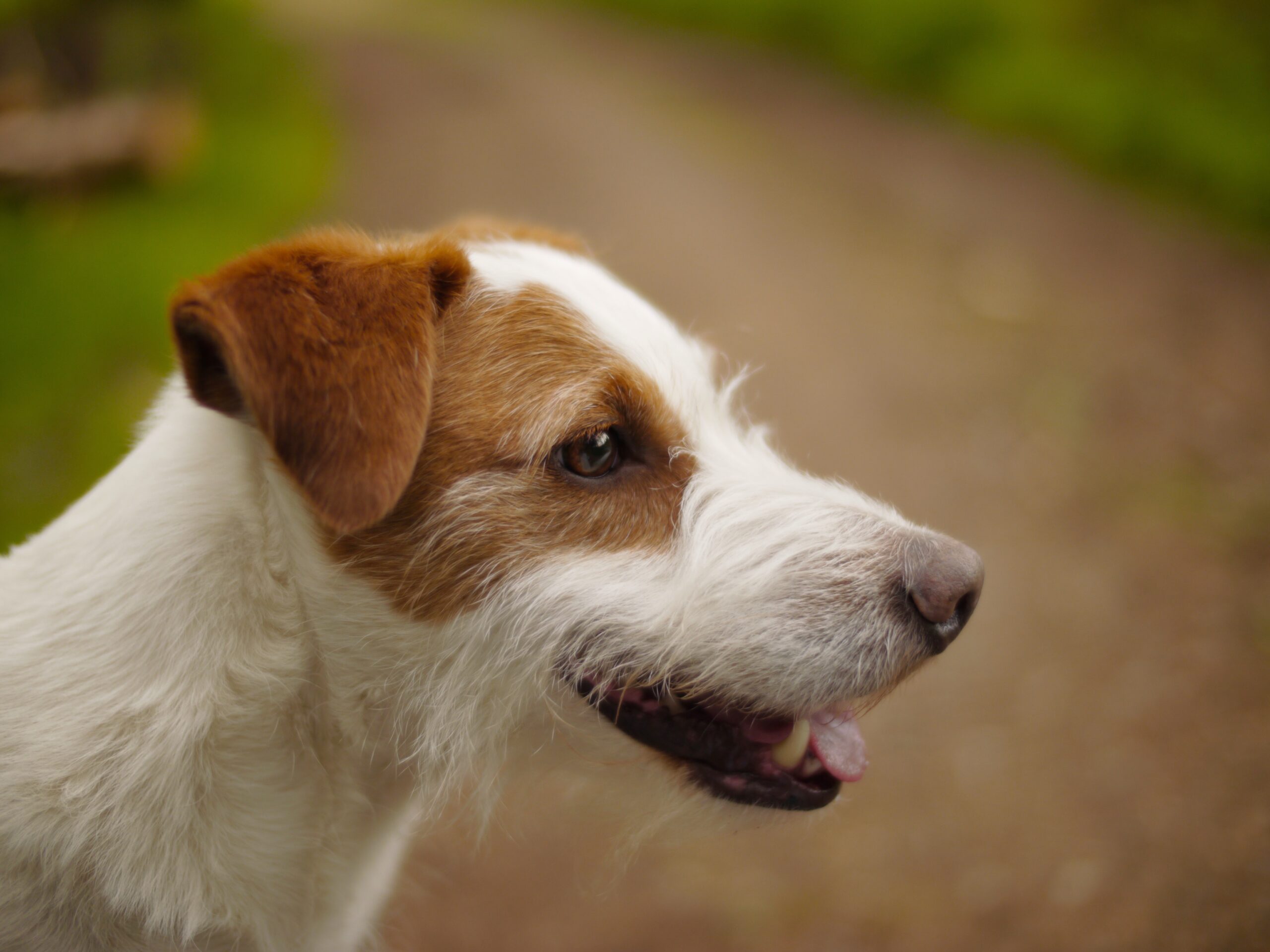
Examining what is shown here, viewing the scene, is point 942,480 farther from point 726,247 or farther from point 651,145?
point 651,145

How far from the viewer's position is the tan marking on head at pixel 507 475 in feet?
Result: 6.98

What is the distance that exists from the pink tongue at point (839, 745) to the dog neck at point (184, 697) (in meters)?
1.14

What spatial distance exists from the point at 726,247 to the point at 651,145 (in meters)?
2.67

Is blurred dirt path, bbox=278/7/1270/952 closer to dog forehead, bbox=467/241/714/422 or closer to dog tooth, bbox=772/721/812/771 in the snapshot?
dog tooth, bbox=772/721/812/771

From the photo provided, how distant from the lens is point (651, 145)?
1102 cm

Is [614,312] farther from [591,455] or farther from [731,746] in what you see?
[731,746]

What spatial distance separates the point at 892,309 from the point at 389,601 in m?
7.00

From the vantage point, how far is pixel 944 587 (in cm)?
219

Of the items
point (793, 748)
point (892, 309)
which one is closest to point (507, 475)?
point (793, 748)

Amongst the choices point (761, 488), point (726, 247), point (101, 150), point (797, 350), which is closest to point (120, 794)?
point (761, 488)

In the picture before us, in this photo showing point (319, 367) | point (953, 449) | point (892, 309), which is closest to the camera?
point (319, 367)

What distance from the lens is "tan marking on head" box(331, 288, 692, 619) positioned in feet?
6.98

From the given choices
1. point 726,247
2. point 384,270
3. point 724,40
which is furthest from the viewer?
point 724,40

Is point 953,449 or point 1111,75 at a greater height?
point 1111,75
